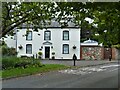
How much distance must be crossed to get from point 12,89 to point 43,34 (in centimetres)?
4341

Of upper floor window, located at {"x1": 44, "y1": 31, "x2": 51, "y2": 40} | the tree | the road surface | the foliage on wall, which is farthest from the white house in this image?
the road surface

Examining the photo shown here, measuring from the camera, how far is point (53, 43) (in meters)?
58.8

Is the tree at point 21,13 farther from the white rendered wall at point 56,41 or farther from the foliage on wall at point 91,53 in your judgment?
the foliage on wall at point 91,53

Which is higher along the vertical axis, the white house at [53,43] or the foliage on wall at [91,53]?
the white house at [53,43]

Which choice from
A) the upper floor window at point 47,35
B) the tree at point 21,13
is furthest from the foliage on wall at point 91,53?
the tree at point 21,13

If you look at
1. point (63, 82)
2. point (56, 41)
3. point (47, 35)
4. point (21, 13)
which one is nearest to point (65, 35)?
point (56, 41)

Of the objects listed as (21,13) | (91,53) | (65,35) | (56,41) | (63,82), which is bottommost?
(63,82)

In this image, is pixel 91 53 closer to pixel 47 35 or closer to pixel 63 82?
pixel 47 35

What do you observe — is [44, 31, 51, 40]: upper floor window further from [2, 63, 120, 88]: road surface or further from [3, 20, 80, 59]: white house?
[2, 63, 120, 88]: road surface

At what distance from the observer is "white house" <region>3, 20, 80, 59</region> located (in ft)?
192

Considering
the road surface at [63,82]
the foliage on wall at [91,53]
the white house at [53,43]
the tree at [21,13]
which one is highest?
the tree at [21,13]

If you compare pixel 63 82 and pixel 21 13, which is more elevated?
pixel 21 13

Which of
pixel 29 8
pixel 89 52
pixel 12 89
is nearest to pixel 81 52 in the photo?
pixel 89 52

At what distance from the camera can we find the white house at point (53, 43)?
2299 inches
